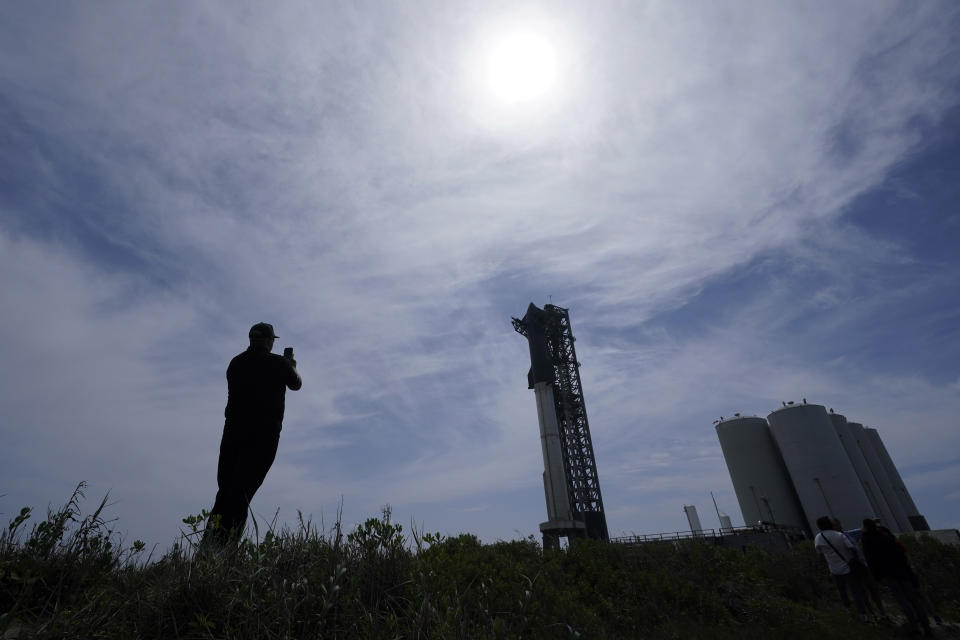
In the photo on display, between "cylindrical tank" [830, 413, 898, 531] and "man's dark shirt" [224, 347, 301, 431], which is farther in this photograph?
"cylindrical tank" [830, 413, 898, 531]

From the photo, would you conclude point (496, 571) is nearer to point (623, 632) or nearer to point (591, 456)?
point (623, 632)

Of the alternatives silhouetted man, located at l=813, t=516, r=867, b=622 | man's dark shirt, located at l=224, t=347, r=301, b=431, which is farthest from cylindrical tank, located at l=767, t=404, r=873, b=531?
man's dark shirt, located at l=224, t=347, r=301, b=431

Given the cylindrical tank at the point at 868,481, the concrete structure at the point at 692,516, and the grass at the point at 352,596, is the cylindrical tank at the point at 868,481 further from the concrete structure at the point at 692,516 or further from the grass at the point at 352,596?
the grass at the point at 352,596

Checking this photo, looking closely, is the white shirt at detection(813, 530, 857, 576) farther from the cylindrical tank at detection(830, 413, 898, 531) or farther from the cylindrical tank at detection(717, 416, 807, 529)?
the cylindrical tank at detection(830, 413, 898, 531)

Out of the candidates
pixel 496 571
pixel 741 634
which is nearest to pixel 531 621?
pixel 496 571

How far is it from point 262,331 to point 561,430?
1606 inches

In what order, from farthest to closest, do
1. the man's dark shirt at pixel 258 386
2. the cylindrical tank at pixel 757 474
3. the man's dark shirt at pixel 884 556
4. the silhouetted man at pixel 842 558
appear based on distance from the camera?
the cylindrical tank at pixel 757 474 → the silhouetted man at pixel 842 558 → the man's dark shirt at pixel 884 556 → the man's dark shirt at pixel 258 386

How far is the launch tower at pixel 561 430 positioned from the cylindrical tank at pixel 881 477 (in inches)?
1017

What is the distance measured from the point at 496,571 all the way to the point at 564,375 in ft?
136

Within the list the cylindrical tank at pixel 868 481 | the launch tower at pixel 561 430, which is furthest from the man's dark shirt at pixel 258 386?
the cylindrical tank at pixel 868 481

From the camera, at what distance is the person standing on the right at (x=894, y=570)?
7.31 meters

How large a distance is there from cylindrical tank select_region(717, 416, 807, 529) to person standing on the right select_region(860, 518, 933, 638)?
38529 millimetres

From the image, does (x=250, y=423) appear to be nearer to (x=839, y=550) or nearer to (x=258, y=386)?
(x=258, y=386)

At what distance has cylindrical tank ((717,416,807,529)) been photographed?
131 feet
